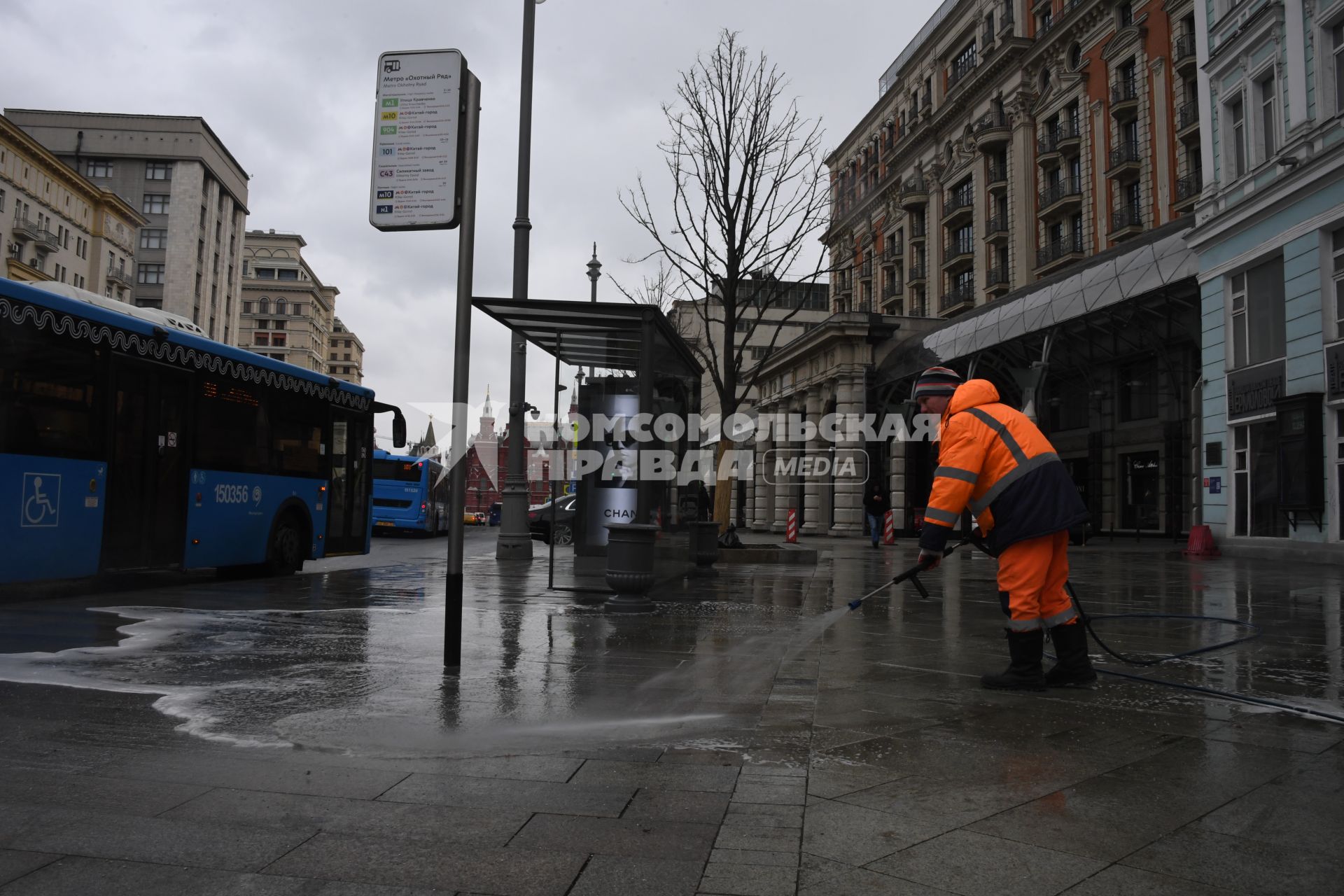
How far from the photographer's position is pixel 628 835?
2.98m

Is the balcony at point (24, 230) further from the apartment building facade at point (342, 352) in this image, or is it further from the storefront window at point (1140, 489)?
the apartment building facade at point (342, 352)

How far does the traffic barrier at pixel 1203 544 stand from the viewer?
797 inches

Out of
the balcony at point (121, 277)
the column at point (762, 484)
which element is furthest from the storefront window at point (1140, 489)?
the balcony at point (121, 277)

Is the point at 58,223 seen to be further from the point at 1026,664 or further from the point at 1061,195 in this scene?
the point at 1026,664

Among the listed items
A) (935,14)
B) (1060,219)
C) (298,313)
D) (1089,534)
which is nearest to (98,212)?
(298,313)

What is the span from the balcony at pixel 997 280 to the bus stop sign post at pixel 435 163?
37616 mm

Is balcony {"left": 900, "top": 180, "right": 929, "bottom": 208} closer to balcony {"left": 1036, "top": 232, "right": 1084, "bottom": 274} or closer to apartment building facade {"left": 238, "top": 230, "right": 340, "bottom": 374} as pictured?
balcony {"left": 1036, "top": 232, "right": 1084, "bottom": 274}

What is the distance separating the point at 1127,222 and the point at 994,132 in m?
8.71

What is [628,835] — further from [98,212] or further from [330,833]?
[98,212]

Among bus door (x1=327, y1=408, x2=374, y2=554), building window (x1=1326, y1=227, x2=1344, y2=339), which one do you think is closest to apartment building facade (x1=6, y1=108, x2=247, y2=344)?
bus door (x1=327, y1=408, x2=374, y2=554)

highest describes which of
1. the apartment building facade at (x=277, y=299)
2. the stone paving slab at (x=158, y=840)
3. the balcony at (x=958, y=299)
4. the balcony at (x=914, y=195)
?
the apartment building facade at (x=277, y=299)

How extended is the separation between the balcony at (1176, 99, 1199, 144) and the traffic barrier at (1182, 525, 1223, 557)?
51.7ft

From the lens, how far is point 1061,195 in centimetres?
3656

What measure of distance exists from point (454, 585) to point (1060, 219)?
36.6 meters
